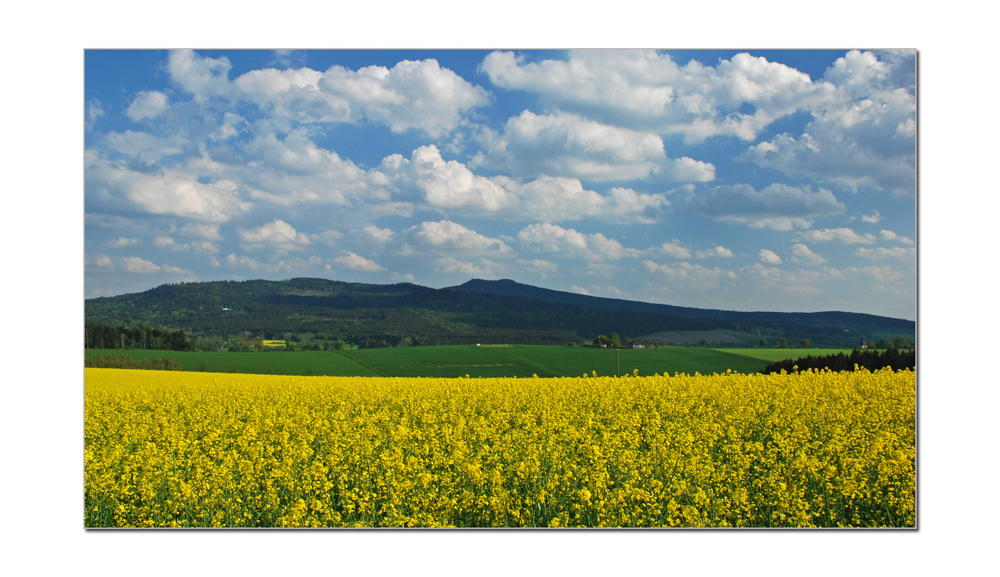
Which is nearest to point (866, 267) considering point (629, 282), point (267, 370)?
point (629, 282)

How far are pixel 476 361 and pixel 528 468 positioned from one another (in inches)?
236

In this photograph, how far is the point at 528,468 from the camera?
14.8 feet

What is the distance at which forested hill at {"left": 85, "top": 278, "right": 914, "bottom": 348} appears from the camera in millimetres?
6148

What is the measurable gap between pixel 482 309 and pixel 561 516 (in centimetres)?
413

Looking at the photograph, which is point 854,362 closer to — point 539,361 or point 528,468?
point 528,468

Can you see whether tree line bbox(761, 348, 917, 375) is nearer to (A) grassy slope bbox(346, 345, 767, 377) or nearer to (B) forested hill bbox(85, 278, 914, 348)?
(B) forested hill bbox(85, 278, 914, 348)

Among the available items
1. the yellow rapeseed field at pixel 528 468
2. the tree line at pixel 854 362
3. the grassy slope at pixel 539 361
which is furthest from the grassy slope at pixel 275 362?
the tree line at pixel 854 362

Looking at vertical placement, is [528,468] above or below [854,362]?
below

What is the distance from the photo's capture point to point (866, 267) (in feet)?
18.0

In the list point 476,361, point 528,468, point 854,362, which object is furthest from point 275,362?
point 854,362

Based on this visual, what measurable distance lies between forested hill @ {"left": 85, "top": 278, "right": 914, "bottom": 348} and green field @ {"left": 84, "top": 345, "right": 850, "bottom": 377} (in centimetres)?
83

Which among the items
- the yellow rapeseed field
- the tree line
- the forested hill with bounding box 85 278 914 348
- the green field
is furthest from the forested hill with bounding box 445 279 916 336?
the green field

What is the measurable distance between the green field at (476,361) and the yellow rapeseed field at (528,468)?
1780 mm

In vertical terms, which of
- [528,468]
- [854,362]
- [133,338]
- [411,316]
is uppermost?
[411,316]
